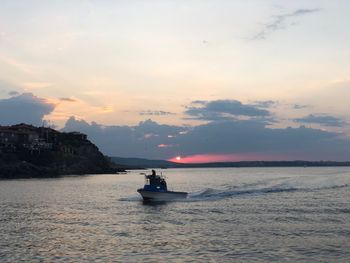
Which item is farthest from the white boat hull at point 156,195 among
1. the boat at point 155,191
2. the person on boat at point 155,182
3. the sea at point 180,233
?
the sea at point 180,233

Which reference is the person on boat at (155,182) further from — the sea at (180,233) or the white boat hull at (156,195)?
the sea at (180,233)

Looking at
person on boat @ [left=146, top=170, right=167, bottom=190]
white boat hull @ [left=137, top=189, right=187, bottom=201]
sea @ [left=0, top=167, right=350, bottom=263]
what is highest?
person on boat @ [left=146, top=170, right=167, bottom=190]

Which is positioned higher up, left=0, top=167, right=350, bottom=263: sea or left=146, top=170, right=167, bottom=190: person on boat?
left=146, top=170, right=167, bottom=190: person on boat

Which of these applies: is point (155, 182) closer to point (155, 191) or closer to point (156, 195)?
point (155, 191)

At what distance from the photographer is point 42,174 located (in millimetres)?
182000

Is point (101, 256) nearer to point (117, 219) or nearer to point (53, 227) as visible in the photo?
point (53, 227)

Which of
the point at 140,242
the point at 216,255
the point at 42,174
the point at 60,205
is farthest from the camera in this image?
the point at 42,174

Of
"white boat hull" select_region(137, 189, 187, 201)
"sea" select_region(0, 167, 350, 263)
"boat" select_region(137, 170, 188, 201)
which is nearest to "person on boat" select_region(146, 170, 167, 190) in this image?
"boat" select_region(137, 170, 188, 201)

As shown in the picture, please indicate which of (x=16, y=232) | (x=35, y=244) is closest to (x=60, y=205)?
(x=16, y=232)

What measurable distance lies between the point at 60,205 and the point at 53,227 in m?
22.7

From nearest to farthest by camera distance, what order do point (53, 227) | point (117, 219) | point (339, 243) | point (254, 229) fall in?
1. point (339, 243)
2. point (254, 229)
3. point (53, 227)
4. point (117, 219)

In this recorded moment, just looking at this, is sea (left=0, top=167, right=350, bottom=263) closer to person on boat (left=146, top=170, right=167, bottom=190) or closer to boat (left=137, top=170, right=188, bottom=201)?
boat (left=137, top=170, right=188, bottom=201)

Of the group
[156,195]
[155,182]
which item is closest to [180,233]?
[156,195]

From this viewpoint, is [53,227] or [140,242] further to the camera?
[53,227]
